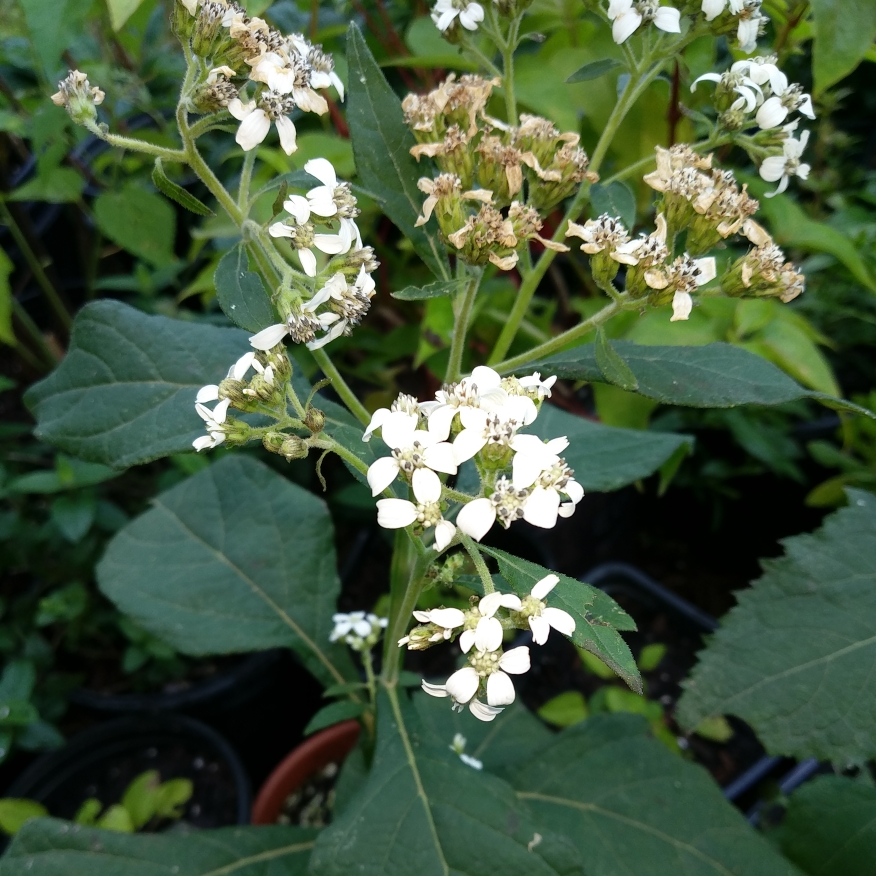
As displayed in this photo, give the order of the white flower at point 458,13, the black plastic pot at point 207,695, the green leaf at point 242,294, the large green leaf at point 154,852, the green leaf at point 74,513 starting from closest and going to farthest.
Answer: the green leaf at point 242,294
the white flower at point 458,13
the large green leaf at point 154,852
the green leaf at point 74,513
the black plastic pot at point 207,695

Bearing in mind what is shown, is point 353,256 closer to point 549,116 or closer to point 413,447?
point 413,447

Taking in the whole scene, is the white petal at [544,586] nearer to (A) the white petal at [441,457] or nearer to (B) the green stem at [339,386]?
(A) the white petal at [441,457]

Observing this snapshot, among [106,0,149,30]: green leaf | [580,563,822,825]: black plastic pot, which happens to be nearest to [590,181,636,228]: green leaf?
[106,0,149,30]: green leaf

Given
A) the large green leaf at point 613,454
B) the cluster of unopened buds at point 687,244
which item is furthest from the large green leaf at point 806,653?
the cluster of unopened buds at point 687,244

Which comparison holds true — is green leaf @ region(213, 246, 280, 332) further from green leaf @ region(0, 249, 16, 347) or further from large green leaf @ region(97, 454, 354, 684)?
green leaf @ region(0, 249, 16, 347)

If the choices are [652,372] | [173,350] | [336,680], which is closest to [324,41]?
[173,350]

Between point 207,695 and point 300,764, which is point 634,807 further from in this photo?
point 207,695

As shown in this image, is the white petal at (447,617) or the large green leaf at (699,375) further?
the large green leaf at (699,375)
